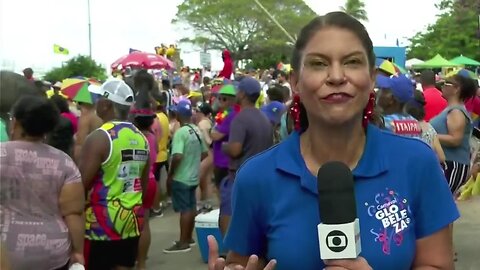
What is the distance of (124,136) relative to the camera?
16.7ft

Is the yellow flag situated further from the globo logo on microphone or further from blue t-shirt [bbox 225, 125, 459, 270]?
the globo logo on microphone

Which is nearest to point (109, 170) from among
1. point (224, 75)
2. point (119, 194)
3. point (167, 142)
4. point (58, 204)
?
point (119, 194)

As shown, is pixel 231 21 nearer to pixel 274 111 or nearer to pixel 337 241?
pixel 274 111

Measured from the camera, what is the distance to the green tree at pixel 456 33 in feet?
168

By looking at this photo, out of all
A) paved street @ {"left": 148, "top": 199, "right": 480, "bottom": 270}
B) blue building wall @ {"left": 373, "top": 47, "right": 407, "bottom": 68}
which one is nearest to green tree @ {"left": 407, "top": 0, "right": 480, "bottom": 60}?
blue building wall @ {"left": 373, "top": 47, "right": 407, "bottom": 68}

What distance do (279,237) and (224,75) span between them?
1149 centimetres

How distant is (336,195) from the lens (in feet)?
5.75

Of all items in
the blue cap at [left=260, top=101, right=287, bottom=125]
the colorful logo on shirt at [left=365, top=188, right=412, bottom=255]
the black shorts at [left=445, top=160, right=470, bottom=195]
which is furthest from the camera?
the blue cap at [left=260, top=101, right=287, bottom=125]

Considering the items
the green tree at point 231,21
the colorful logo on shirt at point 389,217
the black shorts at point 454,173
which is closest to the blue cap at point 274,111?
the black shorts at point 454,173

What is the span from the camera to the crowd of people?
198 cm

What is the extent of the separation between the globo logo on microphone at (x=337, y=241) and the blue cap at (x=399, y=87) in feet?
12.4

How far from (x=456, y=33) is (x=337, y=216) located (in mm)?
53780

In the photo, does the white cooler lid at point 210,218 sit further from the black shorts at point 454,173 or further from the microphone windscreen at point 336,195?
the microphone windscreen at point 336,195

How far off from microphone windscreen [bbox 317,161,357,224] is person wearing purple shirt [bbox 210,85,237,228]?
18.4 feet
